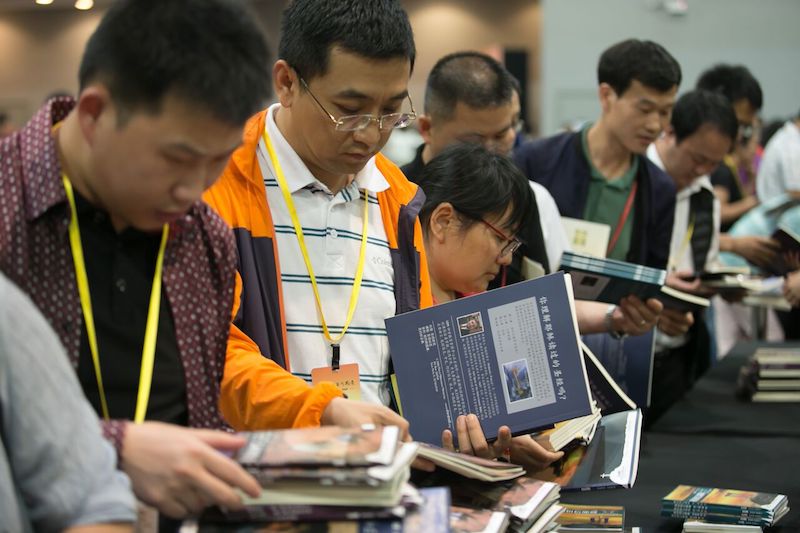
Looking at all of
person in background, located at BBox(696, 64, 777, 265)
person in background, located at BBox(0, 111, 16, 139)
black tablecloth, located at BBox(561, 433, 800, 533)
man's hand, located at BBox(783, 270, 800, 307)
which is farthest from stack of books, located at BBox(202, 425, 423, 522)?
person in background, located at BBox(0, 111, 16, 139)

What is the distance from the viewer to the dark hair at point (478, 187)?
7.50ft

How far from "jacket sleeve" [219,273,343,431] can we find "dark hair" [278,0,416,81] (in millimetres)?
609

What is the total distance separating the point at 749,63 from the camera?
8.84m

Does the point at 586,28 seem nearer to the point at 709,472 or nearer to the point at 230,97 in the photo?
the point at 709,472

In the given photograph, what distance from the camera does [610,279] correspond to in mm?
2756

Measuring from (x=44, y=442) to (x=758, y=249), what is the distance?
4014mm

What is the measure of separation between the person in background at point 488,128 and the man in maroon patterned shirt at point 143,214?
1611 millimetres

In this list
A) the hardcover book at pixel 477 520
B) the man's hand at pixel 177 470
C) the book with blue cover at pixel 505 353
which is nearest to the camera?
the man's hand at pixel 177 470

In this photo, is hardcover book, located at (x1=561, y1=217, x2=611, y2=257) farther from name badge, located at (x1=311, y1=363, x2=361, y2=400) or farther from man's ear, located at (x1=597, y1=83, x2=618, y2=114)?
name badge, located at (x1=311, y1=363, x2=361, y2=400)

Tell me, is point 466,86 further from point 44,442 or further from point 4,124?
point 4,124

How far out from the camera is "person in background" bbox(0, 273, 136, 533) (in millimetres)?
997

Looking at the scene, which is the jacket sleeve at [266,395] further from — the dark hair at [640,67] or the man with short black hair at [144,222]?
the dark hair at [640,67]

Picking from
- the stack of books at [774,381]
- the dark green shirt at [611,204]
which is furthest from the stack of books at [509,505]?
the stack of books at [774,381]

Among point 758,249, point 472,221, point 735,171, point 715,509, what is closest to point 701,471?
point 715,509
